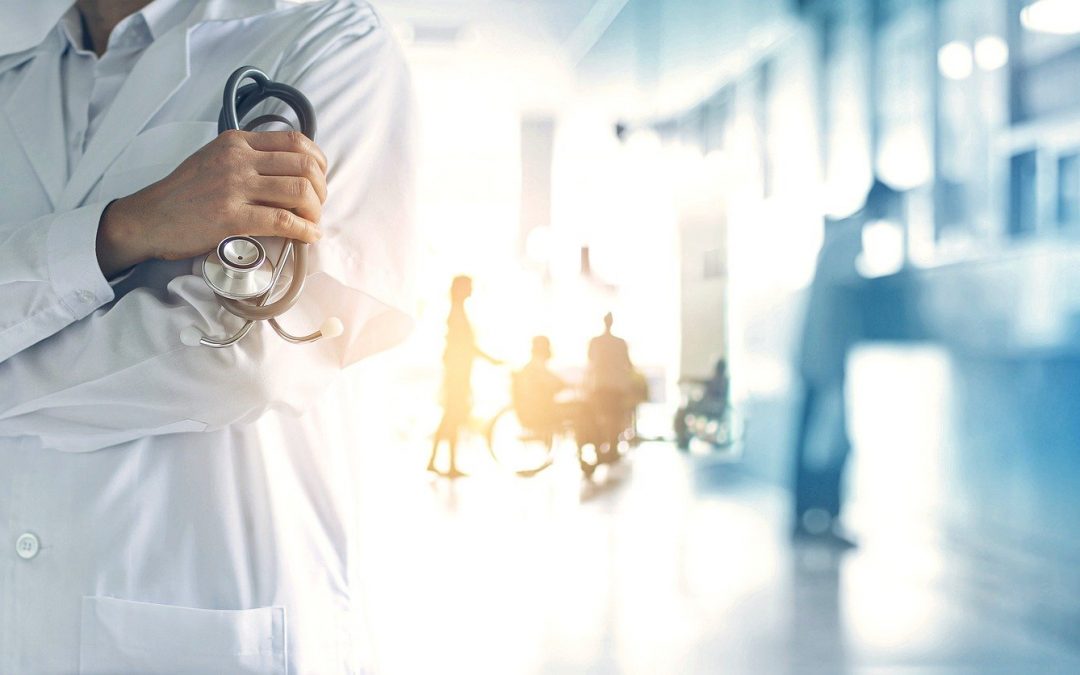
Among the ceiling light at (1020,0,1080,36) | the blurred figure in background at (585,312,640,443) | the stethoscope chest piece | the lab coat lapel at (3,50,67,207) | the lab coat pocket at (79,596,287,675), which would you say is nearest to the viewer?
the stethoscope chest piece

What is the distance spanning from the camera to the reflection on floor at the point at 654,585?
2.71 m

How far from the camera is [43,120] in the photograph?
3.03ft

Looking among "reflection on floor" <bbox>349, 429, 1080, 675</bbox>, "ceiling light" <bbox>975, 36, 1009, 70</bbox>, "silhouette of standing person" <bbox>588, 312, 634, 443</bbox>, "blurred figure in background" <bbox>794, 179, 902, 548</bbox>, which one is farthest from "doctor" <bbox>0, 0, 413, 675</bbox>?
"ceiling light" <bbox>975, 36, 1009, 70</bbox>

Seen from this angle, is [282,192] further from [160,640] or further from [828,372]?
[828,372]

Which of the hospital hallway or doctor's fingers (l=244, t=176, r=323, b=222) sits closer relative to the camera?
doctor's fingers (l=244, t=176, r=323, b=222)

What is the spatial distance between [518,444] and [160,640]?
2.53 meters

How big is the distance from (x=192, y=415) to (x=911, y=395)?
9.14ft

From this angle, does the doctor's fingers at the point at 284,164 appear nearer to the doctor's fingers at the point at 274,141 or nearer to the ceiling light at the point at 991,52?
the doctor's fingers at the point at 274,141

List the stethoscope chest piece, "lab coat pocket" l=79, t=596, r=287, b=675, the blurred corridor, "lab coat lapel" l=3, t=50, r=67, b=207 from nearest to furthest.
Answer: the stethoscope chest piece < "lab coat pocket" l=79, t=596, r=287, b=675 < "lab coat lapel" l=3, t=50, r=67, b=207 < the blurred corridor

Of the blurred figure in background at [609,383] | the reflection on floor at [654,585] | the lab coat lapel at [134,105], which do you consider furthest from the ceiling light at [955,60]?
the lab coat lapel at [134,105]

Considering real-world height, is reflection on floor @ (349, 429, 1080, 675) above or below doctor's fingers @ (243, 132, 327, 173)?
below

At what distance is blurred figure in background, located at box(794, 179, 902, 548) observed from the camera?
3053mm

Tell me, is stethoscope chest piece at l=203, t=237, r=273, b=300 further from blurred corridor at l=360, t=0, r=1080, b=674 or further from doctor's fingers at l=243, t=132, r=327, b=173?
blurred corridor at l=360, t=0, r=1080, b=674

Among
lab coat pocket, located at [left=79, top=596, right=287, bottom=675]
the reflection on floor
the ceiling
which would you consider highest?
the ceiling
